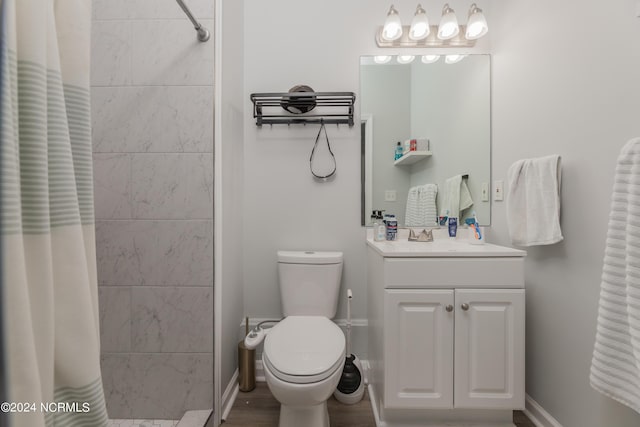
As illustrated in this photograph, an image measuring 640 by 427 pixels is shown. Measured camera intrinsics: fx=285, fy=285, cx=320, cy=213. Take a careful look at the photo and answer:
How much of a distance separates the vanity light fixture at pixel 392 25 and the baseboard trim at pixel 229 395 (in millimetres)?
2127

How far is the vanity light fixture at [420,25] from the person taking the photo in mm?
1620

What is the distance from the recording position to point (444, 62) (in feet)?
5.70

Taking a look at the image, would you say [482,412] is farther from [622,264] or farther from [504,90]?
[504,90]

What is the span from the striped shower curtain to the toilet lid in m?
0.64

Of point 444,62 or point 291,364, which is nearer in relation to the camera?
point 291,364

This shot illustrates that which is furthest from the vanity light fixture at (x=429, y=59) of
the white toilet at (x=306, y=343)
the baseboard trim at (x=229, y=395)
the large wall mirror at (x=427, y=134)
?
the baseboard trim at (x=229, y=395)

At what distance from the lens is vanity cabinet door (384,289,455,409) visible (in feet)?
3.99

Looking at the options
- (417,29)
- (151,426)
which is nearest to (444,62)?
(417,29)

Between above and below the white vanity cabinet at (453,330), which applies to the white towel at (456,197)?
above

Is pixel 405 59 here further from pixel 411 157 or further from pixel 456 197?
pixel 456 197

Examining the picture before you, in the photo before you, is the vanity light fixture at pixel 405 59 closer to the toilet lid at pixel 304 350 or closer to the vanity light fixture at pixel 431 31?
the vanity light fixture at pixel 431 31

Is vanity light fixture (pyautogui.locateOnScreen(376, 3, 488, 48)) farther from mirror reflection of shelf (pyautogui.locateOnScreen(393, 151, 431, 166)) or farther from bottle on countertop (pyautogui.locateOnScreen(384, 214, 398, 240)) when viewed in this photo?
bottle on countertop (pyautogui.locateOnScreen(384, 214, 398, 240))

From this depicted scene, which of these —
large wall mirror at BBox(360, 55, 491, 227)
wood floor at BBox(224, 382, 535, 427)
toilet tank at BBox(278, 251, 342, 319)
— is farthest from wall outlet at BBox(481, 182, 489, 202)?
wood floor at BBox(224, 382, 535, 427)

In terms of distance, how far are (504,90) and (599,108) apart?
26.0 inches
